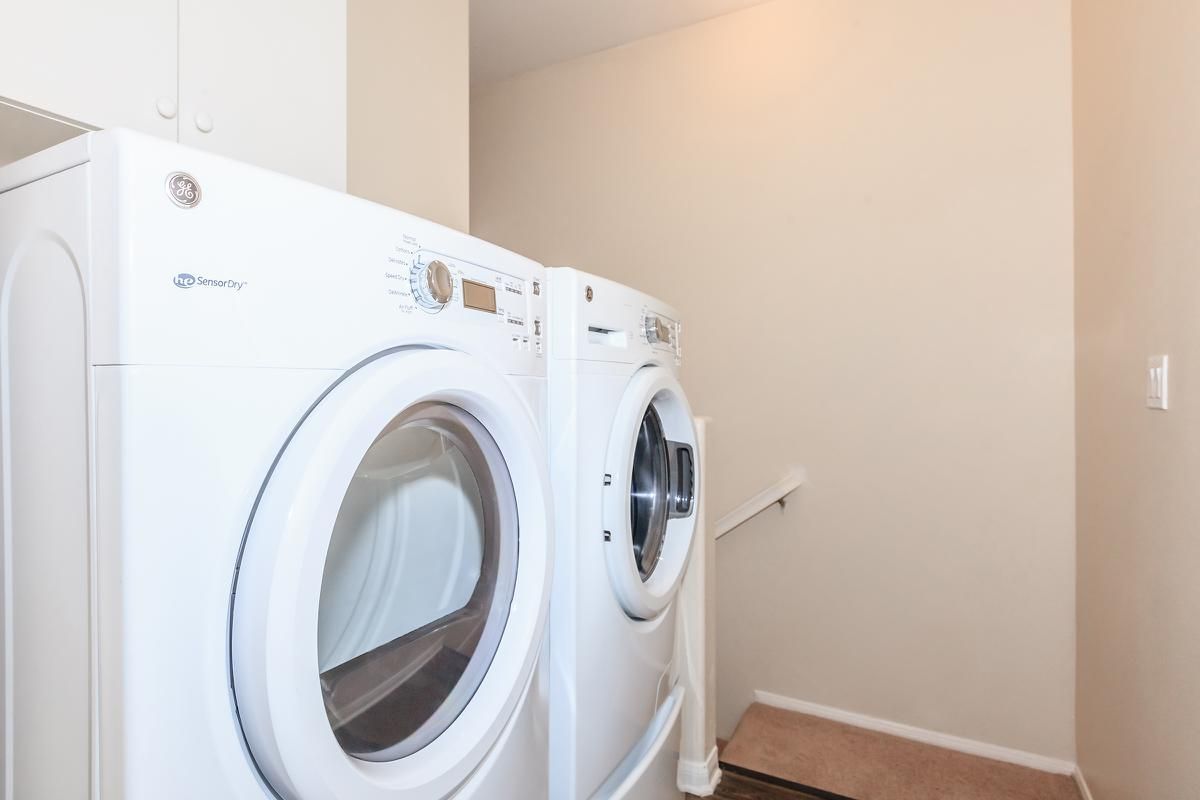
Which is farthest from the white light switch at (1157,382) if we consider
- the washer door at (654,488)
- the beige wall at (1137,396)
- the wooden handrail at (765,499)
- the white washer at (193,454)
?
the white washer at (193,454)

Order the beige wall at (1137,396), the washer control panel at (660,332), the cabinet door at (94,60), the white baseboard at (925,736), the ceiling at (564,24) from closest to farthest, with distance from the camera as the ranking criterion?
the cabinet door at (94,60)
the beige wall at (1137,396)
the washer control panel at (660,332)
the white baseboard at (925,736)
the ceiling at (564,24)

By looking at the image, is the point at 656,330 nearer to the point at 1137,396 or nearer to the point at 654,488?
the point at 654,488

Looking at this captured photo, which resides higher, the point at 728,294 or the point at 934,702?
the point at 728,294

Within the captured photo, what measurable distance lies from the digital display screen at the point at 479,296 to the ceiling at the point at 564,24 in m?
2.06

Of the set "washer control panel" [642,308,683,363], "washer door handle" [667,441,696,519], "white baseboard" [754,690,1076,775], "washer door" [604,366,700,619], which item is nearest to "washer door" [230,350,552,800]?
"washer door" [604,366,700,619]

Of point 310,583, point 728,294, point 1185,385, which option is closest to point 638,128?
point 728,294

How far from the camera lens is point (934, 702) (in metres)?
2.05

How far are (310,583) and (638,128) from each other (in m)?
2.51

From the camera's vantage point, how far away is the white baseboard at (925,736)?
1908mm

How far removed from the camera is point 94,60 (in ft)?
2.88

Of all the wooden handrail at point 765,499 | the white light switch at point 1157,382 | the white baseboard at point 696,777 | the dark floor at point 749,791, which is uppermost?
the white light switch at point 1157,382

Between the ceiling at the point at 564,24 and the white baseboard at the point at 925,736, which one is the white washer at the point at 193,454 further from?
the ceiling at the point at 564,24

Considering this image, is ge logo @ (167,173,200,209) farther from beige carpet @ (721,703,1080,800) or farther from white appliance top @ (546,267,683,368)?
beige carpet @ (721,703,1080,800)

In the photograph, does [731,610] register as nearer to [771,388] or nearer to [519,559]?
[771,388]
